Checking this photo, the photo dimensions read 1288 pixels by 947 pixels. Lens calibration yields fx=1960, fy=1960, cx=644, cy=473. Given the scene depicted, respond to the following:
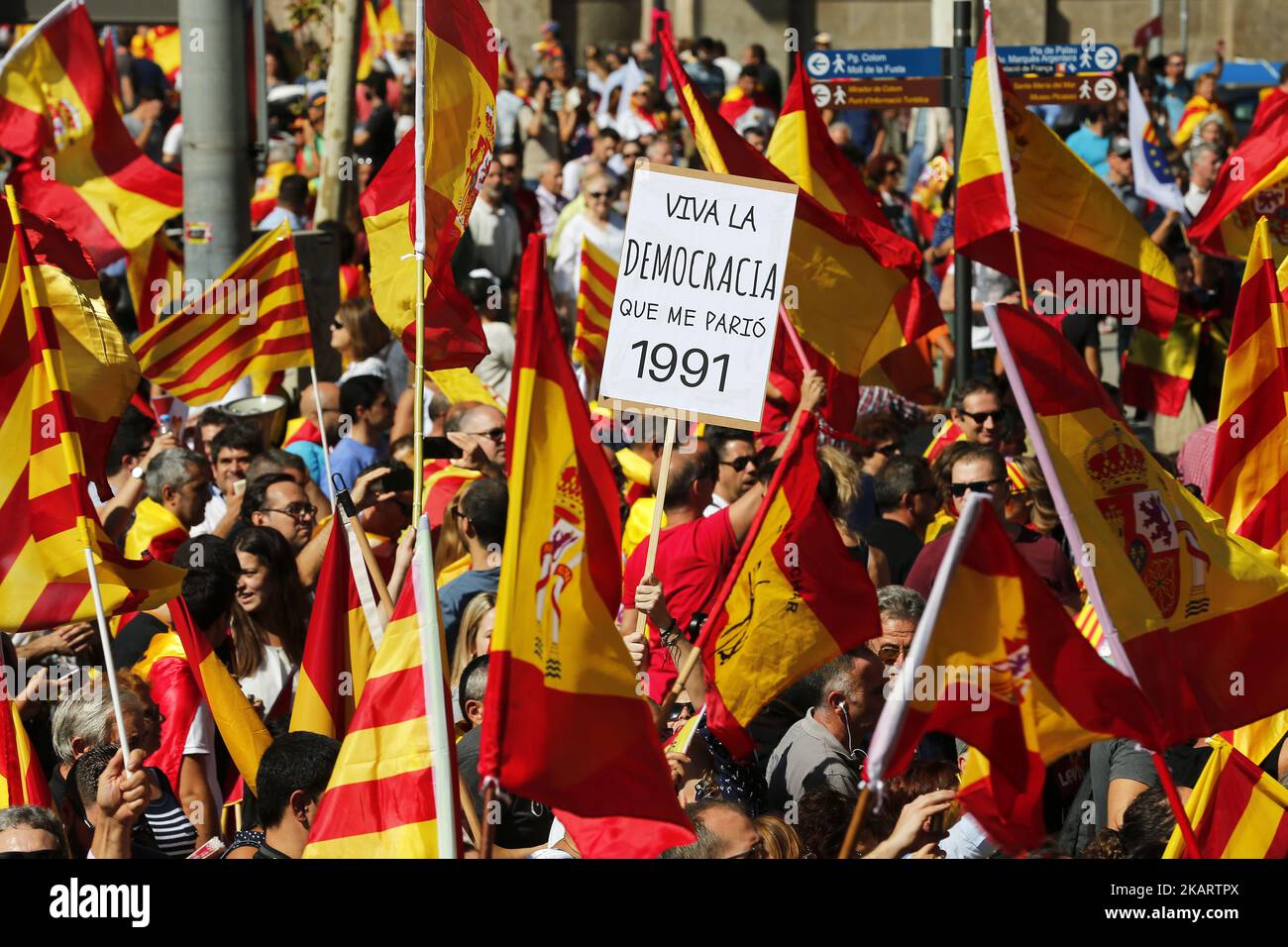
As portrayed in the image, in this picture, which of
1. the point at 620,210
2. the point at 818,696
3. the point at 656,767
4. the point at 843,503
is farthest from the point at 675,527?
the point at 620,210

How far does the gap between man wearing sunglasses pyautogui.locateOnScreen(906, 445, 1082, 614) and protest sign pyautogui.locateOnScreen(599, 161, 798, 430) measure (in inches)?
49.0

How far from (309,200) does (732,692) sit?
9.75m

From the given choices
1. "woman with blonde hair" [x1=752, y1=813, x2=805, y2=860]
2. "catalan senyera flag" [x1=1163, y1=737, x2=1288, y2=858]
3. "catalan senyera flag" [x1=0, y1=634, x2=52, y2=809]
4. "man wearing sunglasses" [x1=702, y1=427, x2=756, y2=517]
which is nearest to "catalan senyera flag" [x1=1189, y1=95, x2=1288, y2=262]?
"man wearing sunglasses" [x1=702, y1=427, x2=756, y2=517]

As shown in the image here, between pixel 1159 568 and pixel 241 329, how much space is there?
4.60 metres

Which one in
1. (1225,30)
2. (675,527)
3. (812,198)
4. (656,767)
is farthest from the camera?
(1225,30)

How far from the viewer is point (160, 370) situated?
8000 millimetres

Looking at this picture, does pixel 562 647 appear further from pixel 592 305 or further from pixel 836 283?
pixel 592 305

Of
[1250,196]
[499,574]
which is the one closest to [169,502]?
[499,574]

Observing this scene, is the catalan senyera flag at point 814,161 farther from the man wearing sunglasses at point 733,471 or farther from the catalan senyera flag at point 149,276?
the catalan senyera flag at point 149,276

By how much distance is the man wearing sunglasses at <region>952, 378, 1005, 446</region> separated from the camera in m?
8.41

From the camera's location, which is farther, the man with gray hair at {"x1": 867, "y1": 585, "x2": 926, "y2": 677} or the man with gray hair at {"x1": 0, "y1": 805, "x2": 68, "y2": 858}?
the man with gray hair at {"x1": 867, "y1": 585, "x2": 926, "y2": 677}

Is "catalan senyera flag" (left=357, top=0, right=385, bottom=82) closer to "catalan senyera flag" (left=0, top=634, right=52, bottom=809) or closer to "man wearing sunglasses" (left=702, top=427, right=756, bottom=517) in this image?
"man wearing sunglasses" (left=702, top=427, right=756, bottom=517)

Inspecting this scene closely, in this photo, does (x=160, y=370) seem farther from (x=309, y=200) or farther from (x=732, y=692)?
(x=309, y=200)
